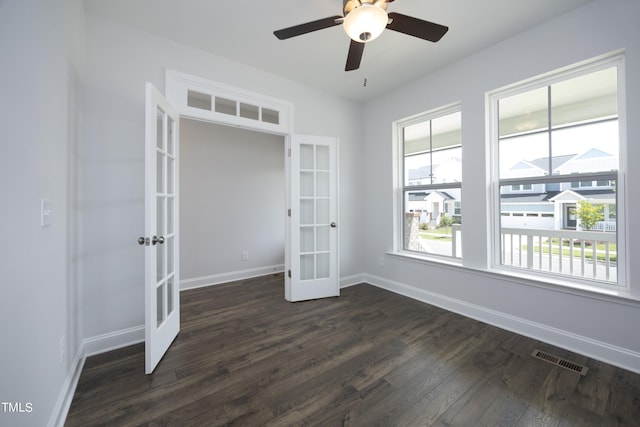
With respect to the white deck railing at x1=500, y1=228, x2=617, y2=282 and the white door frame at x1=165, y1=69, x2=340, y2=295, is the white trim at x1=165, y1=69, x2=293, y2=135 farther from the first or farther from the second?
the white deck railing at x1=500, y1=228, x2=617, y2=282

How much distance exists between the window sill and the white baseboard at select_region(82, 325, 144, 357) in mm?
3214

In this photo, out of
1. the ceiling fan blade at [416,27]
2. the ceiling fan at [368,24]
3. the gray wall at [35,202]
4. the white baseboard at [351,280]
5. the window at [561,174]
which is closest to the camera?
the gray wall at [35,202]

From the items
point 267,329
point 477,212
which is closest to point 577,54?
point 477,212

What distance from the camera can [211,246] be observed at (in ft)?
13.1

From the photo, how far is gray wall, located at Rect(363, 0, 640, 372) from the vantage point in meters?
1.91

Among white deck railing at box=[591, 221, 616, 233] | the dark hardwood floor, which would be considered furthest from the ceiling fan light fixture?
white deck railing at box=[591, 221, 616, 233]

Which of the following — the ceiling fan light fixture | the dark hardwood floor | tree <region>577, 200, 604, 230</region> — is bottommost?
the dark hardwood floor

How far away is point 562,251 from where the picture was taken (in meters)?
2.39

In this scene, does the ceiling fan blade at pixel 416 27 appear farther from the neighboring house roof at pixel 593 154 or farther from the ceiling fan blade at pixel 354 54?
the neighboring house roof at pixel 593 154

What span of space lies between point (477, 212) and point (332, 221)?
1722mm

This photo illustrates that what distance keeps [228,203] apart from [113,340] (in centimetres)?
239

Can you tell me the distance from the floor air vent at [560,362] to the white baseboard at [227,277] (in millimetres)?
3612

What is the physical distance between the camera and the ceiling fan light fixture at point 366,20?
150 centimetres

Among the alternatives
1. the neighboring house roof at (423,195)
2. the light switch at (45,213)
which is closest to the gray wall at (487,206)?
the neighboring house roof at (423,195)
